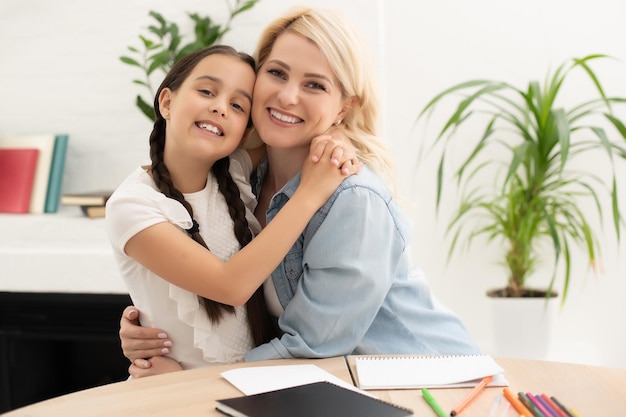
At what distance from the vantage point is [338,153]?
145 centimetres

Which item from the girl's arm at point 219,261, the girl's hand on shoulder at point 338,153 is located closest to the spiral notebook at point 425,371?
the girl's arm at point 219,261

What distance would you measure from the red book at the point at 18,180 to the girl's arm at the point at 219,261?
79.2 inches

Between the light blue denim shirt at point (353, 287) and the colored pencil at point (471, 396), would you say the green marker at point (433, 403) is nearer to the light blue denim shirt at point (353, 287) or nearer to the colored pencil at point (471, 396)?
the colored pencil at point (471, 396)

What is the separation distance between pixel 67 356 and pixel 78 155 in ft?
3.01

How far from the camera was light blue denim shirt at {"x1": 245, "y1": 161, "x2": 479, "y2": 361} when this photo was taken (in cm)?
134

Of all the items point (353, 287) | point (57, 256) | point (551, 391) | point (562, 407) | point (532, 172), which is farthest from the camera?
point (532, 172)

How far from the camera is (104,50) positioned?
323 centimetres

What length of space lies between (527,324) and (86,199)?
187 cm

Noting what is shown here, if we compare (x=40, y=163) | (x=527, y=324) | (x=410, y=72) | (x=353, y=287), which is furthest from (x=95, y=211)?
(x=353, y=287)

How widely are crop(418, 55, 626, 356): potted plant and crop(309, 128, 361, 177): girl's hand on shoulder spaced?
122cm

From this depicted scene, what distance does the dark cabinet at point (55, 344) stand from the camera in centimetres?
283

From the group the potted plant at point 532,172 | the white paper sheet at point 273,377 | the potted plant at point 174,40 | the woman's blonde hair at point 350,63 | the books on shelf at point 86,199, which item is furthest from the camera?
the books on shelf at point 86,199

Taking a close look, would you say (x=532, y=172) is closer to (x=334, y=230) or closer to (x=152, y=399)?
(x=334, y=230)

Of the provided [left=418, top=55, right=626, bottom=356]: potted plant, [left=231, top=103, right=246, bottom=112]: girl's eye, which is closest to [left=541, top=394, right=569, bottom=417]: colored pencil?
[left=231, top=103, right=246, bottom=112]: girl's eye
